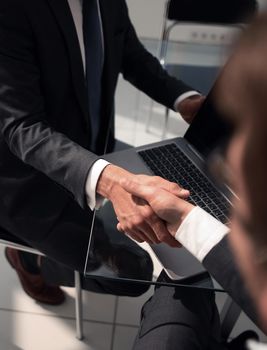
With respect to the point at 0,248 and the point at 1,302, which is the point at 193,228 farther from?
the point at 0,248

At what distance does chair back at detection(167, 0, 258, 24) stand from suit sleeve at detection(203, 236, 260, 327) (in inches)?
58.3

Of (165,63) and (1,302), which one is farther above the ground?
(165,63)

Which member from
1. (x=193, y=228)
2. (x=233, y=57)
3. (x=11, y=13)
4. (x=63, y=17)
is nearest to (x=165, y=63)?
(x=63, y=17)

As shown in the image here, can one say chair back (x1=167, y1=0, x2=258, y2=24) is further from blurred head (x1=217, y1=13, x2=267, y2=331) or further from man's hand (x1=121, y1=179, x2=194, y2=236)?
blurred head (x1=217, y1=13, x2=267, y2=331)

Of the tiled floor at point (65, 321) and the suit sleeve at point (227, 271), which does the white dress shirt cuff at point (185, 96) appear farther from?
the suit sleeve at point (227, 271)

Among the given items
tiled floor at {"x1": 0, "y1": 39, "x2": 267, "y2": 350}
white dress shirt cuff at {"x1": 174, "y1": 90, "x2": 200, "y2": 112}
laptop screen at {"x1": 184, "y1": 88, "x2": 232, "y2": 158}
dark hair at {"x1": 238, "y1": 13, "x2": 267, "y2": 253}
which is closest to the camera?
dark hair at {"x1": 238, "y1": 13, "x2": 267, "y2": 253}

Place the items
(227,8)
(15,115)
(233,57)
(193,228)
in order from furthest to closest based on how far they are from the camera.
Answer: (227,8)
(15,115)
(193,228)
(233,57)

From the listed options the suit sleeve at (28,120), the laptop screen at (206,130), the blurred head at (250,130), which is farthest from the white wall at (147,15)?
the blurred head at (250,130)

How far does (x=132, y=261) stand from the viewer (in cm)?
89

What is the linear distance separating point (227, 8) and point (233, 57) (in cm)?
173

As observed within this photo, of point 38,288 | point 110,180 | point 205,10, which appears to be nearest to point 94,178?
point 110,180

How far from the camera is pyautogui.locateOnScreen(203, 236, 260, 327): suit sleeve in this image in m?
0.71

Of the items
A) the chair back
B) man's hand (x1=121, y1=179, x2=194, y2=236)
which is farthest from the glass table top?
the chair back

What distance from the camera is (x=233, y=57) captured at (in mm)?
404
